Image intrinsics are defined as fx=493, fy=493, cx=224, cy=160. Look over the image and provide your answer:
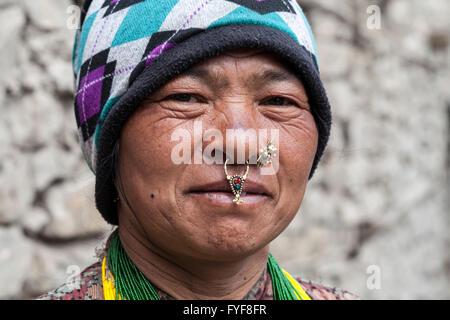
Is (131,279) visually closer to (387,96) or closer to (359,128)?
(359,128)

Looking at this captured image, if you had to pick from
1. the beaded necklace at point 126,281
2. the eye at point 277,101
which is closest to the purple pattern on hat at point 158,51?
the eye at point 277,101

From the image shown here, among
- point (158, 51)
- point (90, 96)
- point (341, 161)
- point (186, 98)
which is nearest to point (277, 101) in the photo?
point (186, 98)

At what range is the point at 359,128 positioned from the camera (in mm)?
4328

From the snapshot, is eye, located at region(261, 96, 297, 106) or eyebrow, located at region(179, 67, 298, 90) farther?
eye, located at region(261, 96, 297, 106)

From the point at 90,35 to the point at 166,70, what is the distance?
0.43m

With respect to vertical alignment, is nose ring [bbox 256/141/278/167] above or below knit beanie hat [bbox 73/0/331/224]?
below

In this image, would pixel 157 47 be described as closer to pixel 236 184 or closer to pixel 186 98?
pixel 186 98

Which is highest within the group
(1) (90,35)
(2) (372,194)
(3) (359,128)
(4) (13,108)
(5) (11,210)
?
(1) (90,35)

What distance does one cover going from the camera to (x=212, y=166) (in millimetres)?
1403

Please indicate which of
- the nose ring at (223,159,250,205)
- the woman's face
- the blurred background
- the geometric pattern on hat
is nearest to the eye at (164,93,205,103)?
the woman's face

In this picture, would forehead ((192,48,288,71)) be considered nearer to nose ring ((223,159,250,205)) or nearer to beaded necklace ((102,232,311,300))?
nose ring ((223,159,250,205))

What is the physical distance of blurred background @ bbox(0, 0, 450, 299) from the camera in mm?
2746

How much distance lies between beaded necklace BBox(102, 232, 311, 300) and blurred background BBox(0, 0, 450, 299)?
3.91 ft
